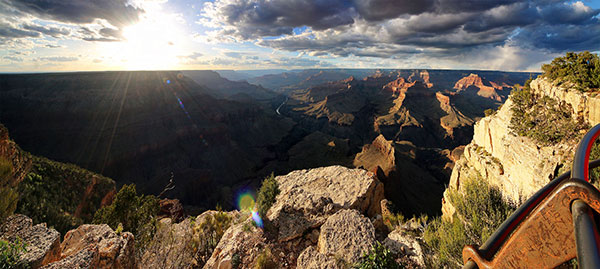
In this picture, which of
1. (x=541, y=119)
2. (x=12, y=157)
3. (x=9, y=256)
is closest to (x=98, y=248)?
(x=9, y=256)

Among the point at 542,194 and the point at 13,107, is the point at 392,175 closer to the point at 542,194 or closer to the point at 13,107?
the point at 542,194

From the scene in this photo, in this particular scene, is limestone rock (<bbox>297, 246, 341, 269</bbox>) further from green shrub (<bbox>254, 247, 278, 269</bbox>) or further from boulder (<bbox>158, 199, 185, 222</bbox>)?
boulder (<bbox>158, 199, 185, 222</bbox>)

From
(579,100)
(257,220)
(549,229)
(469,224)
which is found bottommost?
(257,220)

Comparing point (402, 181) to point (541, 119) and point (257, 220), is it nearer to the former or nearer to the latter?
point (541, 119)

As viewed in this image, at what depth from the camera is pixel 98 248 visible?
6.61 m

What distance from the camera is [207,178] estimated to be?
5012 centimetres

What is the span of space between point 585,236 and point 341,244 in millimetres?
6818

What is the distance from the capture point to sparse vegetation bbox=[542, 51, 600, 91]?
729 cm

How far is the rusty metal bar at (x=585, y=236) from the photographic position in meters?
1.14

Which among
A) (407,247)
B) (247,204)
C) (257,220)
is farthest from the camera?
(247,204)

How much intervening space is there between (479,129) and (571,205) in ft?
48.4

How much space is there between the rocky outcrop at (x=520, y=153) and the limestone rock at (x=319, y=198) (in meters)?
4.43

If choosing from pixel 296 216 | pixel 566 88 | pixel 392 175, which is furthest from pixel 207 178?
pixel 566 88

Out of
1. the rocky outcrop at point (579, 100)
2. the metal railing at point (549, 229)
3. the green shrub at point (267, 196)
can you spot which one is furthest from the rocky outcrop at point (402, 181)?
the metal railing at point (549, 229)
